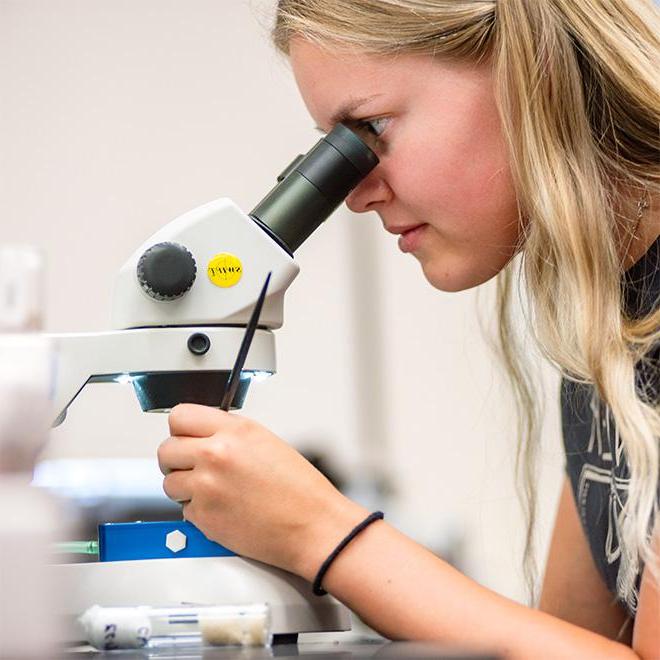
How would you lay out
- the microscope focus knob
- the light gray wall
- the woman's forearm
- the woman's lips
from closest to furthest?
1. the woman's forearm
2. the microscope focus knob
3. the woman's lips
4. the light gray wall

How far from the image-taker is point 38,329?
0.70 metres

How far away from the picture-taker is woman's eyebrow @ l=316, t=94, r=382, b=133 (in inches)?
47.9

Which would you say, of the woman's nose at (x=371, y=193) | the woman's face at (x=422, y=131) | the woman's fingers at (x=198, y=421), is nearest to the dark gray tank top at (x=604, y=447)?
the woman's face at (x=422, y=131)

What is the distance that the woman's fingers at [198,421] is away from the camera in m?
1.00

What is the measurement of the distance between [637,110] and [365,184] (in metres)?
0.31

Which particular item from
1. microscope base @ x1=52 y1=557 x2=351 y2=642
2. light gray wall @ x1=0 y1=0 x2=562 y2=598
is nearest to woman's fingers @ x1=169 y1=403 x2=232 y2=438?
microscope base @ x1=52 y1=557 x2=351 y2=642

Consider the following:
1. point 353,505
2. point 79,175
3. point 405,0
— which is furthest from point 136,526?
point 79,175

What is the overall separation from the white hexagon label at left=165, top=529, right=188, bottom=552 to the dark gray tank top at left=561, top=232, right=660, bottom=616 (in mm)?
443

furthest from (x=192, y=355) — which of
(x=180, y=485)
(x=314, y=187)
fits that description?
(x=314, y=187)

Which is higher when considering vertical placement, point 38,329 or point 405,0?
point 405,0

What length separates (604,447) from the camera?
1.29m

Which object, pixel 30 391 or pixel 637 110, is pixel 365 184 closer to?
pixel 637 110

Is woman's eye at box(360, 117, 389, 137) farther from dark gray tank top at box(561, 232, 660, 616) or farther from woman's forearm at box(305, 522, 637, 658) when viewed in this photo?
woman's forearm at box(305, 522, 637, 658)

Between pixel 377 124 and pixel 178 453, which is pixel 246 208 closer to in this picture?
pixel 377 124
